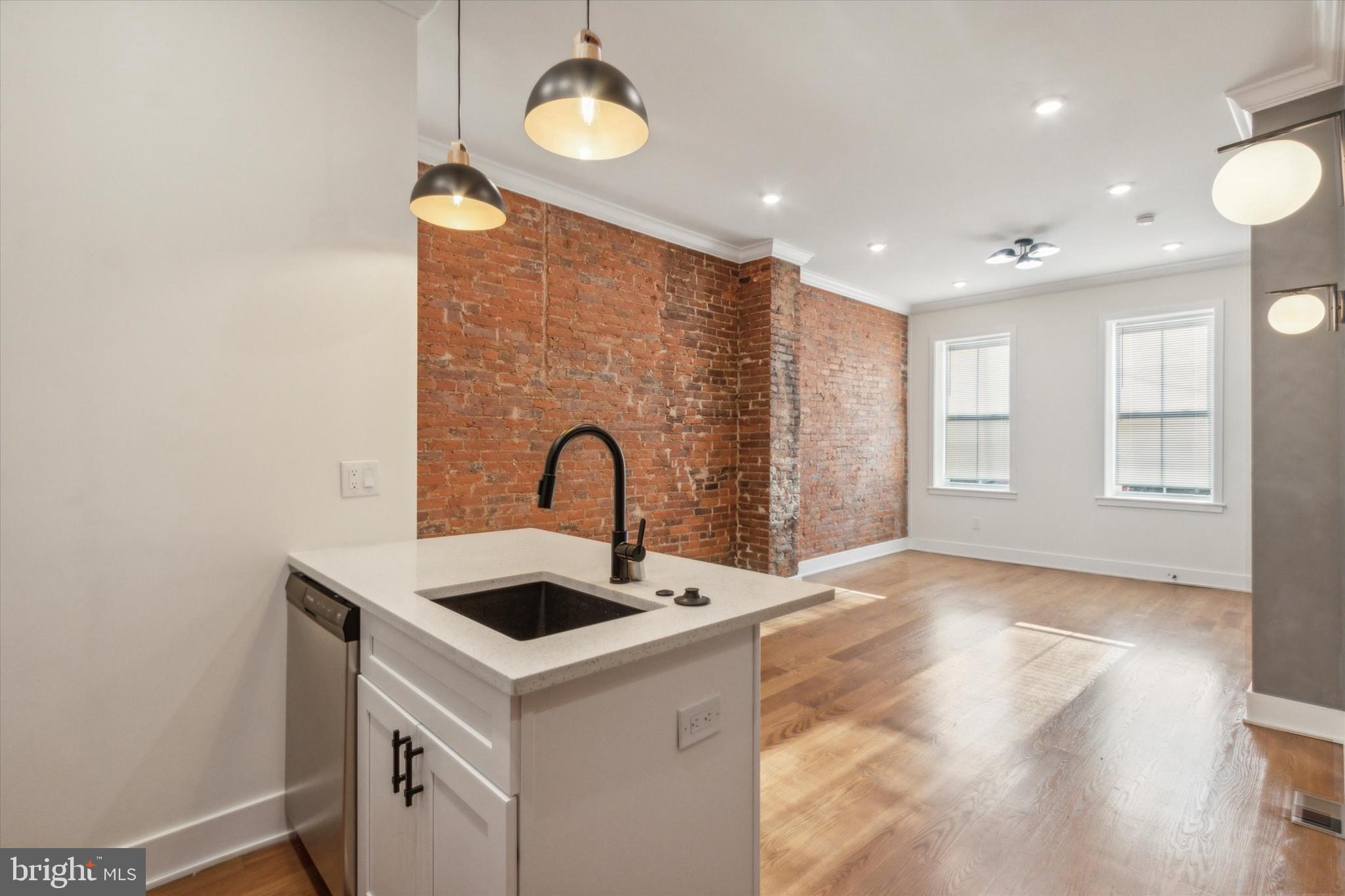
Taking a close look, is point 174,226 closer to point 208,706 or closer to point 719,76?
point 208,706

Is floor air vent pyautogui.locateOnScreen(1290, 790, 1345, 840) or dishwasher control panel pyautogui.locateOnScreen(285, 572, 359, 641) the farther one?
floor air vent pyautogui.locateOnScreen(1290, 790, 1345, 840)

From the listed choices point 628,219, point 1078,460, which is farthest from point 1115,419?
point 628,219

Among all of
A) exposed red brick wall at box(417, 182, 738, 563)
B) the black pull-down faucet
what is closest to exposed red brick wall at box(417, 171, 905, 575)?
exposed red brick wall at box(417, 182, 738, 563)

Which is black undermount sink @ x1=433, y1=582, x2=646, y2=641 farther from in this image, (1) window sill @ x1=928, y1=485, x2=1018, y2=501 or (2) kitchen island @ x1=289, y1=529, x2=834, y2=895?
(1) window sill @ x1=928, y1=485, x2=1018, y2=501

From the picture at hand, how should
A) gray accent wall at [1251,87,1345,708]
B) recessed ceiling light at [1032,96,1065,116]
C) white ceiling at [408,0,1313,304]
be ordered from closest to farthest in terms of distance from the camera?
white ceiling at [408,0,1313,304]
gray accent wall at [1251,87,1345,708]
recessed ceiling light at [1032,96,1065,116]

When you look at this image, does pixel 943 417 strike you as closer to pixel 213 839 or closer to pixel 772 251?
pixel 772 251

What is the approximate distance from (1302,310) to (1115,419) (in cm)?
396

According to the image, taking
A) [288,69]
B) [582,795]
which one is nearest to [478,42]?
[288,69]

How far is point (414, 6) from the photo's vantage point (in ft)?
7.29

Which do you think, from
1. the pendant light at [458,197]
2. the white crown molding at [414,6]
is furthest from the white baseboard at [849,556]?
the white crown molding at [414,6]

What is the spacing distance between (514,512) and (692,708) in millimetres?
2670

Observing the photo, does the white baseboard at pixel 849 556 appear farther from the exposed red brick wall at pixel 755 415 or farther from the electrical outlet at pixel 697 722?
the electrical outlet at pixel 697 722

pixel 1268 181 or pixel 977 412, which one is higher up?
pixel 1268 181

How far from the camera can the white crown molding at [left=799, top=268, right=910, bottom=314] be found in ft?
19.9
